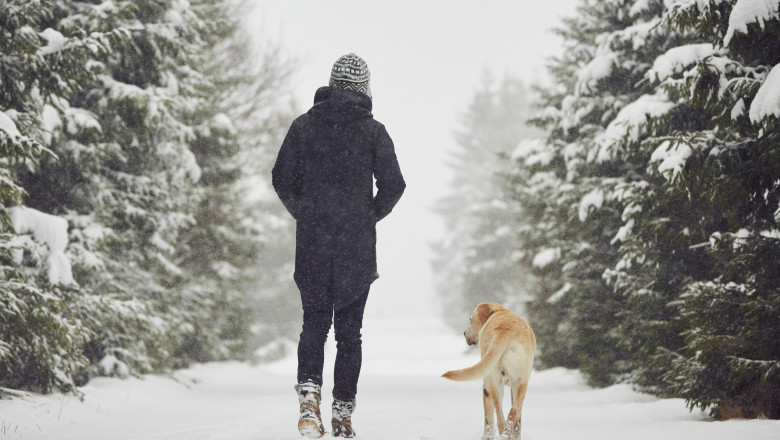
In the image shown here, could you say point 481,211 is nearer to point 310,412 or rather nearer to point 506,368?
point 506,368

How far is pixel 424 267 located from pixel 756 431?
14429 centimetres

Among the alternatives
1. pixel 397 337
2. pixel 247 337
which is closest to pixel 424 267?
pixel 397 337

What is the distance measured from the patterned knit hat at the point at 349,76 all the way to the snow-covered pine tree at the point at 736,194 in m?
2.83

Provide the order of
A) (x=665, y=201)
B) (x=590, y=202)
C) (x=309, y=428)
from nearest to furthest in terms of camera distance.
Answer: (x=309, y=428)
(x=665, y=201)
(x=590, y=202)

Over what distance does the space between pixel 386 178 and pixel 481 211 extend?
2421 centimetres

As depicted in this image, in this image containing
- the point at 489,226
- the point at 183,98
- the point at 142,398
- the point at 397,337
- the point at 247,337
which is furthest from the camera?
the point at 397,337

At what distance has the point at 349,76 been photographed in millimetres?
4355

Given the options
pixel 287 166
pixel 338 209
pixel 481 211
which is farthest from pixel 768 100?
pixel 481 211

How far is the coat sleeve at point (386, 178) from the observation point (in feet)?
14.1

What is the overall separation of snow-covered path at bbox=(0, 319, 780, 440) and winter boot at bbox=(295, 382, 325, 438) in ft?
1.61

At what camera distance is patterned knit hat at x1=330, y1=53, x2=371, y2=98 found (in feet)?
14.3

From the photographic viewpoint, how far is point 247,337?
603 inches

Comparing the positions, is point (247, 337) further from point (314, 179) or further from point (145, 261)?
point (314, 179)

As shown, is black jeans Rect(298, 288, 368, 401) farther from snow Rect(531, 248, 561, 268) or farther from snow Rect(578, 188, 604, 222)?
snow Rect(531, 248, 561, 268)
